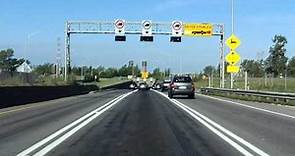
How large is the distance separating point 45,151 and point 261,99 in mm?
29253

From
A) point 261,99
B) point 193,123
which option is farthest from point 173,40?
point 193,123

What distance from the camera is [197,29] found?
214ft

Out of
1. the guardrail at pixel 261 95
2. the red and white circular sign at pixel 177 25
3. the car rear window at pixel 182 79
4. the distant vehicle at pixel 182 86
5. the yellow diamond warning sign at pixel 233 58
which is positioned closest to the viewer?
the guardrail at pixel 261 95

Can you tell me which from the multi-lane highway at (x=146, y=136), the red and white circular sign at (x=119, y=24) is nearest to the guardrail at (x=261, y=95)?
the multi-lane highway at (x=146, y=136)

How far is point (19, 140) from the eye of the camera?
1447cm

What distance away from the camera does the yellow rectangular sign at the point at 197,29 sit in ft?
213

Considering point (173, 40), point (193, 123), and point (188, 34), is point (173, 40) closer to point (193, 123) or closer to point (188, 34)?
point (188, 34)

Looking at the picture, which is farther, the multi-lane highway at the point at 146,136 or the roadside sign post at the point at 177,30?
the roadside sign post at the point at 177,30

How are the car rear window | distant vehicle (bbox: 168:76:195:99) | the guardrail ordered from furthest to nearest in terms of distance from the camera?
the car rear window, distant vehicle (bbox: 168:76:195:99), the guardrail

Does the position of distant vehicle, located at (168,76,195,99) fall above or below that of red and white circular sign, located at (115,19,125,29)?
below

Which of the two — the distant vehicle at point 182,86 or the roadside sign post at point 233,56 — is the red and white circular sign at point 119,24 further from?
the distant vehicle at point 182,86

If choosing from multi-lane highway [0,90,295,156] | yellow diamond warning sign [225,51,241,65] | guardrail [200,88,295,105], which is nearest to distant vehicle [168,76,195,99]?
guardrail [200,88,295,105]

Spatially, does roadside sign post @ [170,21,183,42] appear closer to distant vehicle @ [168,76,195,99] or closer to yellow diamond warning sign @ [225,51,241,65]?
yellow diamond warning sign @ [225,51,241,65]

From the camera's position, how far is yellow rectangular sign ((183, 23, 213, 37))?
6500 cm
